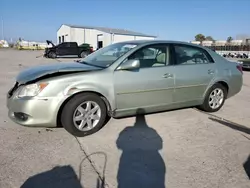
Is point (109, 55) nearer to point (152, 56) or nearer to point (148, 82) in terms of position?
point (152, 56)

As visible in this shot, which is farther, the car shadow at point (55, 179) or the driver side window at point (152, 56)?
the driver side window at point (152, 56)

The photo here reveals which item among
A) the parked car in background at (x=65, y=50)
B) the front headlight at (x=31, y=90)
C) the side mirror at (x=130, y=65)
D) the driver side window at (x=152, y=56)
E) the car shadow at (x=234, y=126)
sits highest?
the parked car in background at (x=65, y=50)

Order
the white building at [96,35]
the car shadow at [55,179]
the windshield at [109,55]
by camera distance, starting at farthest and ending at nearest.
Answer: the white building at [96,35] < the windshield at [109,55] < the car shadow at [55,179]

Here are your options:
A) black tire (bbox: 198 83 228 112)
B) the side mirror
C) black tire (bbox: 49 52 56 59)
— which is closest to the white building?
black tire (bbox: 49 52 56 59)

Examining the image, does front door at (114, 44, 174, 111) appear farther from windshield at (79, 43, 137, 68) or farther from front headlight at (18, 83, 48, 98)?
front headlight at (18, 83, 48, 98)

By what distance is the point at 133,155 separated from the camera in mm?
3314

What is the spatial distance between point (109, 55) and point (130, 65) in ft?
2.70

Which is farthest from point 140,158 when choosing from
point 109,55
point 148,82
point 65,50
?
point 65,50

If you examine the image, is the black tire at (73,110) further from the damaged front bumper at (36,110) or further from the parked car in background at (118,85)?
the damaged front bumper at (36,110)

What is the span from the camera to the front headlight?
3.58 meters

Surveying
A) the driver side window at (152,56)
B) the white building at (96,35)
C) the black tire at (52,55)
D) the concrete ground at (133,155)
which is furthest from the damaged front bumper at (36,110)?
the white building at (96,35)

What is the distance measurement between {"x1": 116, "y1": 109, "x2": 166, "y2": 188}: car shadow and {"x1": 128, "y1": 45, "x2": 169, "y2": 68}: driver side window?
3.70 feet

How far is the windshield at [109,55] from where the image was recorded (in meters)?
4.31

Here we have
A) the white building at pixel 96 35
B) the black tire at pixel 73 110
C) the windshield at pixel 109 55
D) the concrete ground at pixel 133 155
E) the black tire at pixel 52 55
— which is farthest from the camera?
the white building at pixel 96 35
